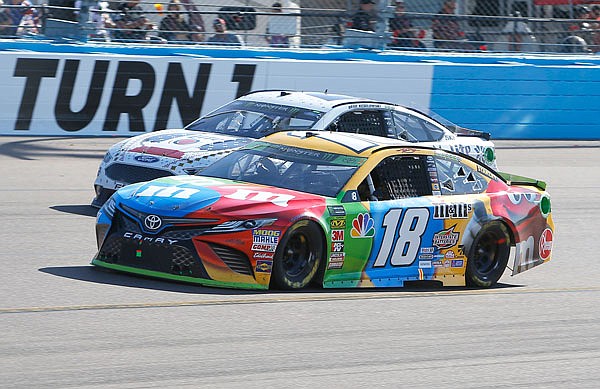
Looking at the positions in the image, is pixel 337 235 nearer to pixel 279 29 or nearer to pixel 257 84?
pixel 257 84

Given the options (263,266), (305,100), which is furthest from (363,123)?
(263,266)

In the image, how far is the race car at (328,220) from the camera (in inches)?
308

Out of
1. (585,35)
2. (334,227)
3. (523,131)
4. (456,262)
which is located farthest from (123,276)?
(585,35)

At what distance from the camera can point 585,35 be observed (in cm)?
2178

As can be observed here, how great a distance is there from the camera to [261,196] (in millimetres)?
8117

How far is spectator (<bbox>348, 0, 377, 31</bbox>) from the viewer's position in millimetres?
19156

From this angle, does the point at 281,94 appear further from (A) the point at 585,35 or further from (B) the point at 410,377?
(A) the point at 585,35

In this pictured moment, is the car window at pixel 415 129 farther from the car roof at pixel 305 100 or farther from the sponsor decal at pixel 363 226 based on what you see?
the sponsor decal at pixel 363 226

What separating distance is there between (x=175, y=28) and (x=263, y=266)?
34.5 ft

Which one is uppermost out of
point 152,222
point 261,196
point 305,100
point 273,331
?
point 305,100

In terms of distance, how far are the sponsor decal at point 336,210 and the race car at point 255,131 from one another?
Result: 2.83m

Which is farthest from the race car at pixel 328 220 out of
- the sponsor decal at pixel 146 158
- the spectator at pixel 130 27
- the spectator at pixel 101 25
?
the spectator at pixel 101 25

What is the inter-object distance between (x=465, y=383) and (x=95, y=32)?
12764 mm

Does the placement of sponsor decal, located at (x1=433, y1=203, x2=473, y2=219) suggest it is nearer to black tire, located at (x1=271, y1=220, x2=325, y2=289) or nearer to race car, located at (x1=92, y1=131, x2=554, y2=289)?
race car, located at (x1=92, y1=131, x2=554, y2=289)
